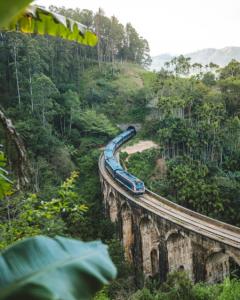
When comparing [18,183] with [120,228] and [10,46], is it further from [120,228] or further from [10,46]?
[10,46]

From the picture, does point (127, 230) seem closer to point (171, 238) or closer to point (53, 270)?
point (171, 238)

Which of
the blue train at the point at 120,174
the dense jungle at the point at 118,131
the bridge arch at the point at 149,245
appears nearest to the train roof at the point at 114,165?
the blue train at the point at 120,174

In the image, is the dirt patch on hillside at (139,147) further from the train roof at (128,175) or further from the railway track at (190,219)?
the railway track at (190,219)

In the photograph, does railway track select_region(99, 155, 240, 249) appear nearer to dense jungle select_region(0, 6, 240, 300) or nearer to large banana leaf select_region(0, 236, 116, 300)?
dense jungle select_region(0, 6, 240, 300)

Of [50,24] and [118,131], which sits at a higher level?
[50,24]

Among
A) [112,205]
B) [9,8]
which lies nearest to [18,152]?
[9,8]

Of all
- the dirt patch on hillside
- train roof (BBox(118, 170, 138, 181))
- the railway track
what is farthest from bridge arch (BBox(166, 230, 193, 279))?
the dirt patch on hillside
